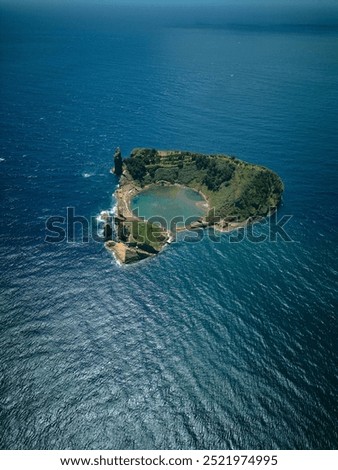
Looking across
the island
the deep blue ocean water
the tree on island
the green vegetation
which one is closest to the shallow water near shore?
the island

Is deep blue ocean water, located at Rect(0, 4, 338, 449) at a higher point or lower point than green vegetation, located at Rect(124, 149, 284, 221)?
lower

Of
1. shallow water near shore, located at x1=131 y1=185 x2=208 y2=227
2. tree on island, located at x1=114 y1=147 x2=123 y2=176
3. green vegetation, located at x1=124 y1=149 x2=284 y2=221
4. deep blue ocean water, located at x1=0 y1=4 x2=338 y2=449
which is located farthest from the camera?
tree on island, located at x1=114 y1=147 x2=123 y2=176

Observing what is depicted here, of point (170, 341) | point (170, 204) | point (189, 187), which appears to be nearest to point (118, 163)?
point (170, 204)

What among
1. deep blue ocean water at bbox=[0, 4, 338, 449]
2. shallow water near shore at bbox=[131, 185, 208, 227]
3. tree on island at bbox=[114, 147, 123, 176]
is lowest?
deep blue ocean water at bbox=[0, 4, 338, 449]

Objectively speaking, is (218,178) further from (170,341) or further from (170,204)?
(170,341)

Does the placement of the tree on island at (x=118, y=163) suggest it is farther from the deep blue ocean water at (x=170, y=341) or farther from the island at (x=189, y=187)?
the deep blue ocean water at (x=170, y=341)

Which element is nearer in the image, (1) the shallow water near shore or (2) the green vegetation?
(1) the shallow water near shore

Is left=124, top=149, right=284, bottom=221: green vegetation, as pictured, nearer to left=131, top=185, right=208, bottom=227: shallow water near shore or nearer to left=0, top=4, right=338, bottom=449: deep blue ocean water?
left=131, top=185, right=208, bottom=227: shallow water near shore

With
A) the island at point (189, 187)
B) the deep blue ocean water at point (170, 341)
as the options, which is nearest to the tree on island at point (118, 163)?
the island at point (189, 187)

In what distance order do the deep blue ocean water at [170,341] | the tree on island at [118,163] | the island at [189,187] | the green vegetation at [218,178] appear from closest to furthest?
the deep blue ocean water at [170,341] < the island at [189,187] < the green vegetation at [218,178] < the tree on island at [118,163]

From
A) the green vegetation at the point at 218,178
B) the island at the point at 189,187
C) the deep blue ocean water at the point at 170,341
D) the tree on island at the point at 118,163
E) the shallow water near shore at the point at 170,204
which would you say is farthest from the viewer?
the tree on island at the point at 118,163
